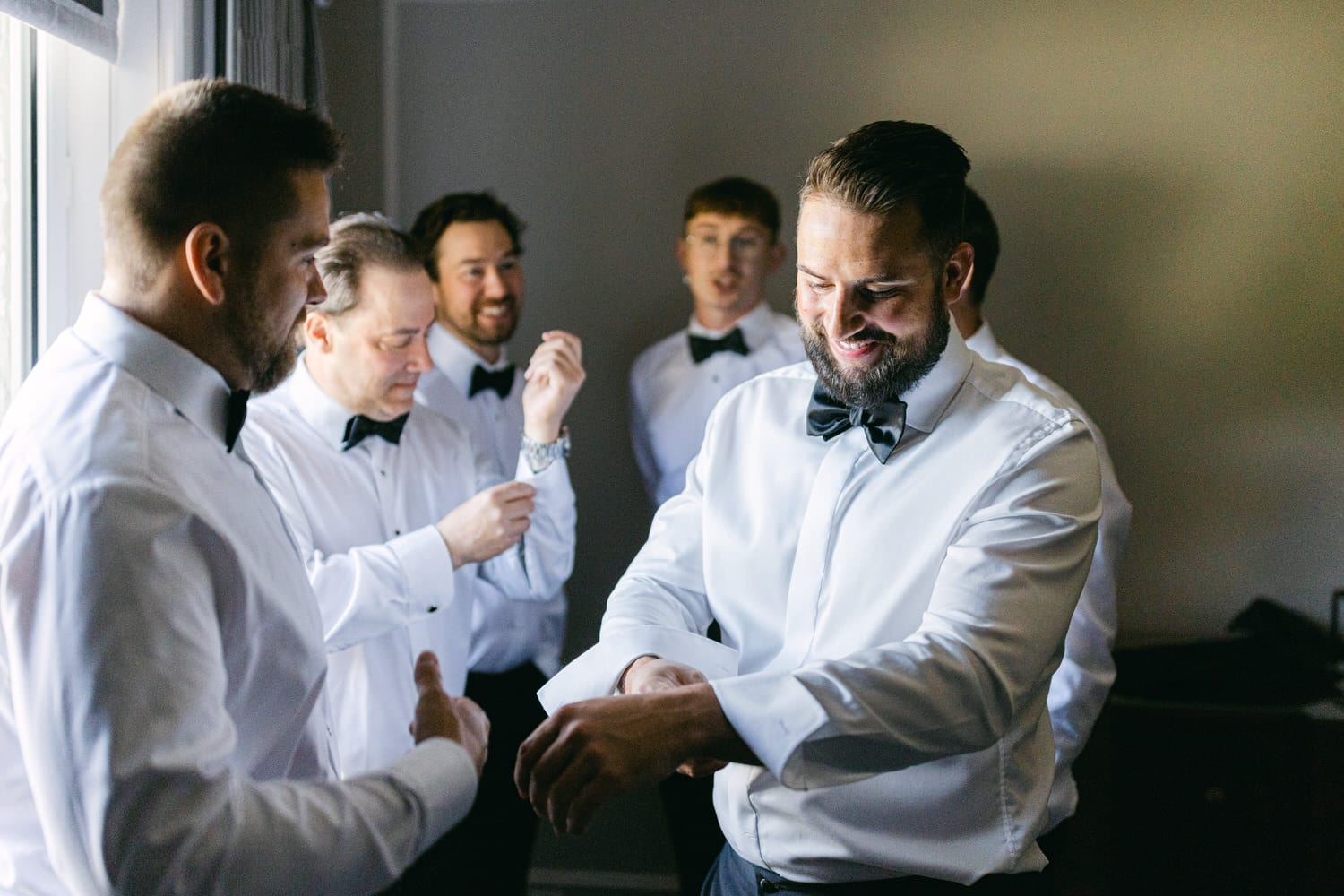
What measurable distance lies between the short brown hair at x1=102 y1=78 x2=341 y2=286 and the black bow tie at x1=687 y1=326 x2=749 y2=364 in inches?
87.5

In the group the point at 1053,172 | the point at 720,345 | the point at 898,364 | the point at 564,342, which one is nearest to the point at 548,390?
the point at 564,342

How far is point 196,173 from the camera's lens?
1.22 metres

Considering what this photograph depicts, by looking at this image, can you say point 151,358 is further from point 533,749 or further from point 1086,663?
point 1086,663

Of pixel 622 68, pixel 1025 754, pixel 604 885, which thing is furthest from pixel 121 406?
pixel 604 885

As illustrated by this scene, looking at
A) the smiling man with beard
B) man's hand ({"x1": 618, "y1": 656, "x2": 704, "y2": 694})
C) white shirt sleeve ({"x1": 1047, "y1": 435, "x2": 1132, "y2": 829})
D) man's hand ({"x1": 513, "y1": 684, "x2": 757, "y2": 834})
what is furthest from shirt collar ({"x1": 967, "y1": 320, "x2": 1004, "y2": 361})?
man's hand ({"x1": 513, "y1": 684, "x2": 757, "y2": 834})

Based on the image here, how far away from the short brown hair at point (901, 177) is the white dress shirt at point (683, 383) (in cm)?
180

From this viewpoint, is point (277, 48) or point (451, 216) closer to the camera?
point (277, 48)

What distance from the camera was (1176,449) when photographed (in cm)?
353

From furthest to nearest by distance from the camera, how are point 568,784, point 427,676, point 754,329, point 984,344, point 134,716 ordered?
point 754,329, point 984,344, point 427,676, point 568,784, point 134,716

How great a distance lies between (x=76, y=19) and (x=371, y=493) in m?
1.05

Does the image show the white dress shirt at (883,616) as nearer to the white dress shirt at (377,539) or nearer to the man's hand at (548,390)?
the white dress shirt at (377,539)

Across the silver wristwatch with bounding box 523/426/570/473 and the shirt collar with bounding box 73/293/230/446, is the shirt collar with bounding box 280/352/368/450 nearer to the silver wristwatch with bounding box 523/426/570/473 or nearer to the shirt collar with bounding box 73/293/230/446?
the silver wristwatch with bounding box 523/426/570/473

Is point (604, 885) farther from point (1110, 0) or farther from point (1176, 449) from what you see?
point (1110, 0)

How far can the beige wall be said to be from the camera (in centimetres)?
344
